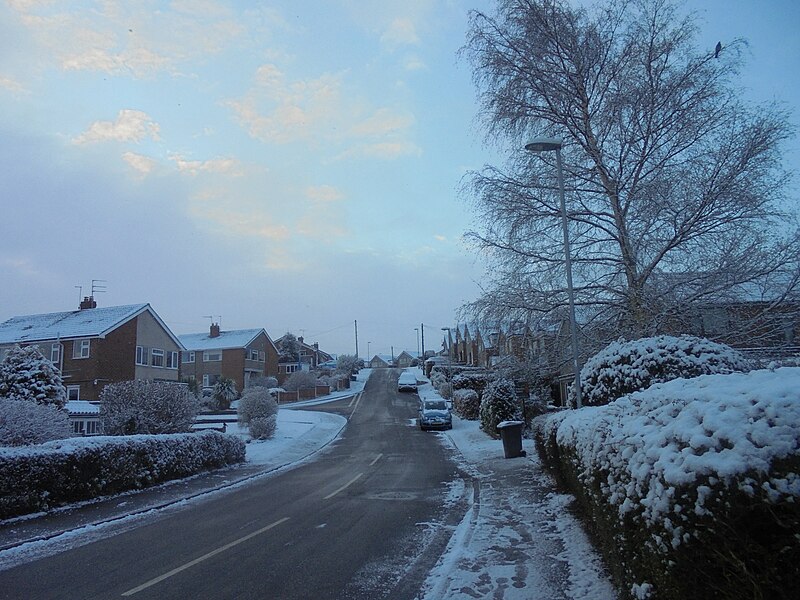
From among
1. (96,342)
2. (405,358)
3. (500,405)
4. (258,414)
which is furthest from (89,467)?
(405,358)

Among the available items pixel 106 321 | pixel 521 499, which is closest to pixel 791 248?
pixel 521 499

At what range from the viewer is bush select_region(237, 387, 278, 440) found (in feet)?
85.8

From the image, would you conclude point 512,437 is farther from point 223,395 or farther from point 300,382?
point 300,382

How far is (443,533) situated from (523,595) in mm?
3005

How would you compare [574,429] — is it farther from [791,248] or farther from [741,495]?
[791,248]

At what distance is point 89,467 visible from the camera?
1232 cm

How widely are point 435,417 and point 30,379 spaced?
18.6 m

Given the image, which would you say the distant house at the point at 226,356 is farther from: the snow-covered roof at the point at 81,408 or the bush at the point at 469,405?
the bush at the point at 469,405

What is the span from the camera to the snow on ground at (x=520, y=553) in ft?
19.4

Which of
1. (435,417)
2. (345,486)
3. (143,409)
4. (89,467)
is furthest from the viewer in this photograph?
(435,417)

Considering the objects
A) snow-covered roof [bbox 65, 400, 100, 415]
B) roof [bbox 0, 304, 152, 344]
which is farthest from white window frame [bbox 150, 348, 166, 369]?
snow-covered roof [bbox 65, 400, 100, 415]

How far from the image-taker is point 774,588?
2.77m

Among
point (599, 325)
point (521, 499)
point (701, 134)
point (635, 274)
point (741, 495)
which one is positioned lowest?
point (521, 499)

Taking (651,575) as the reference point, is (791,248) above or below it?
above
